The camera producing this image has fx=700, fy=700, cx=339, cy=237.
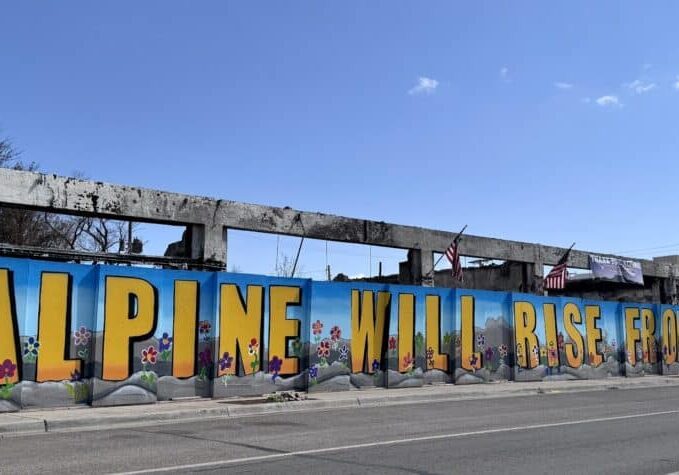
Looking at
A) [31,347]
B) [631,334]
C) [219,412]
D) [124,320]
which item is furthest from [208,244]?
[631,334]

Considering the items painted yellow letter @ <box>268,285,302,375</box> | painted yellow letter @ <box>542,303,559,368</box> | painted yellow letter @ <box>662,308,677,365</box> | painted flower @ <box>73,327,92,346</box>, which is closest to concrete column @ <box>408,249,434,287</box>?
painted yellow letter @ <box>542,303,559,368</box>

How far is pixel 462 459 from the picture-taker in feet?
27.0

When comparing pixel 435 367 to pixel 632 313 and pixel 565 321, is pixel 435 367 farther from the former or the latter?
pixel 632 313

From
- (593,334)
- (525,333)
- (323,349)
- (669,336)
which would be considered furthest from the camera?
(669,336)

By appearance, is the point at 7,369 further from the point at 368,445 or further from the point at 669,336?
the point at 669,336

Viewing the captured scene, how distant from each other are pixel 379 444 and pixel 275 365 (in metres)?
7.37

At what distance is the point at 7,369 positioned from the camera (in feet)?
41.7

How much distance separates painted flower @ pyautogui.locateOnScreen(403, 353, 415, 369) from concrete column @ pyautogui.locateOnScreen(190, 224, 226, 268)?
5852mm

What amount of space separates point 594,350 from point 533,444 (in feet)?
55.8

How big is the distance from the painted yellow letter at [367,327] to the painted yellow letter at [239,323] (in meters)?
2.88

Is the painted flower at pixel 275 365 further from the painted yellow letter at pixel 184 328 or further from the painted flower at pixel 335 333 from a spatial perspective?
the painted yellow letter at pixel 184 328

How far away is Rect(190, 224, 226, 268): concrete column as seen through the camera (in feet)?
53.6

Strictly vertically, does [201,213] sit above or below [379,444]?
above

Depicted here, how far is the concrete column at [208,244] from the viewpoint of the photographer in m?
16.3
